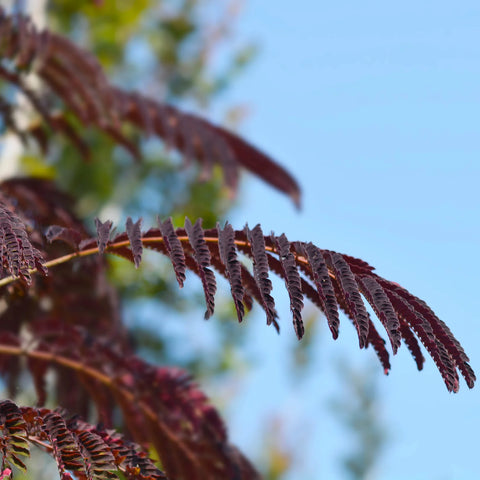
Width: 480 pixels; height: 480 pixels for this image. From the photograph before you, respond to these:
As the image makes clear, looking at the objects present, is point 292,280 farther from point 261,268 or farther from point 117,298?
point 117,298

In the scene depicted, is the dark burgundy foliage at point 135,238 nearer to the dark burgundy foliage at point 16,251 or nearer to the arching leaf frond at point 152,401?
the dark burgundy foliage at point 16,251

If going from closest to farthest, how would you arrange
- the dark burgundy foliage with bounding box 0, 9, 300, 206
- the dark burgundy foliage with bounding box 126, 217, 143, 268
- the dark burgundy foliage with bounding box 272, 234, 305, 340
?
the dark burgundy foliage with bounding box 272, 234, 305, 340 → the dark burgundy foliage with bounding box 126, 217, 143, 268 → the dark burgundy foliage with bounding box 0, 9, 300, 206

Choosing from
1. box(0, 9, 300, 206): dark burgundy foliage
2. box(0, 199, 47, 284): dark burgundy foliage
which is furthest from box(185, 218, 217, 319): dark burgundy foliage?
box(0, 9, 300, 206): dark burgundy foliage

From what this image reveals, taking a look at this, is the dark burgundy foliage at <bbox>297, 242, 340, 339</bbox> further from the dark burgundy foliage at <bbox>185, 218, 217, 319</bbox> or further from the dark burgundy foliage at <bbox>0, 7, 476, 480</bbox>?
the dark burgundy foliage at <bbox>185, 218, 217, 319</bbox>

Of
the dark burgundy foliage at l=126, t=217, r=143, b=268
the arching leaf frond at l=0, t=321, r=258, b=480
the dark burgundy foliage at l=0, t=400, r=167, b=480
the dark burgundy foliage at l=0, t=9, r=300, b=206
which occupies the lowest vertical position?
the dark burgundy foliage at l=0, t=400, r=167, b=480

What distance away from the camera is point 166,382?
2.03 meters

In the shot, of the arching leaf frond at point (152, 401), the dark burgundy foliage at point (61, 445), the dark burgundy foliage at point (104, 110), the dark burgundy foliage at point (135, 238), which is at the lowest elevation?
the dark burgundy foliage at point (61, 445)

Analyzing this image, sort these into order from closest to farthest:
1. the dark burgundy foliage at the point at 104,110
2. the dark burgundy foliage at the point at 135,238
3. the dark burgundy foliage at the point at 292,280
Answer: the dark burgundy foliage at the point at 292,280, the dark burgundy foliage at the point at 135,238, the dark burgundy foliage at the point at 104,110

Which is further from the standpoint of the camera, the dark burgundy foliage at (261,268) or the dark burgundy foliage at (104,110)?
the dark burgundy foliage at (104,110)

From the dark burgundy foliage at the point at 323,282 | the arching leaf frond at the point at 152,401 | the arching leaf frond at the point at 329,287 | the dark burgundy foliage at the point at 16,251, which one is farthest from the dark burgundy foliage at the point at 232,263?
the arching leaf frond at the point at 152,401

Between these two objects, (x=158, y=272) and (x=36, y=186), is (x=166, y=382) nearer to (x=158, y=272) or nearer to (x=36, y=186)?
(x=36, y=186)

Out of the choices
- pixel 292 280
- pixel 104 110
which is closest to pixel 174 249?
pixel 292 280

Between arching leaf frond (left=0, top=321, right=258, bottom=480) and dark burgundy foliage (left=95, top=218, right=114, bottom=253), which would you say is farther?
arching leaf frond (left=0, top=321, right=258, bottom=480)

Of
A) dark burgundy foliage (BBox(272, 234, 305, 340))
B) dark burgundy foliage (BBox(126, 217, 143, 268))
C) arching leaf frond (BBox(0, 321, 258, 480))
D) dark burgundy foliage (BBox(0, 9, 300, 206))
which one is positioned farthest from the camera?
dark burgundy foliage (BBox(0, 9, 300, 206))
